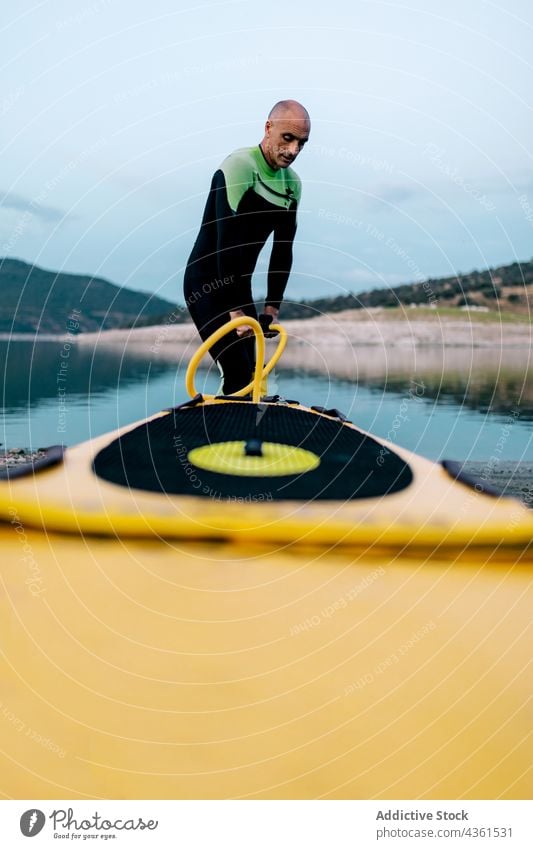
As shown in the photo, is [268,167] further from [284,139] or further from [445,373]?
[445,373]

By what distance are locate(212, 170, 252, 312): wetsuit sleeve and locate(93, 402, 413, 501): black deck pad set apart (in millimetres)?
571

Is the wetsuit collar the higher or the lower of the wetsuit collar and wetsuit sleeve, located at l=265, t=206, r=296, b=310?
the higher

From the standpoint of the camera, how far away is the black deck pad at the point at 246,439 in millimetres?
1084

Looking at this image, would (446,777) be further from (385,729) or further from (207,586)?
(207,586)

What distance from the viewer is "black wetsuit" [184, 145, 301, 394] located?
1931mm

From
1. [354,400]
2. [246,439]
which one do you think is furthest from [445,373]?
[246,439]

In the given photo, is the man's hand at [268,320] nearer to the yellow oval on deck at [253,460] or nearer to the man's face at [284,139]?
the man's face at [284,139]

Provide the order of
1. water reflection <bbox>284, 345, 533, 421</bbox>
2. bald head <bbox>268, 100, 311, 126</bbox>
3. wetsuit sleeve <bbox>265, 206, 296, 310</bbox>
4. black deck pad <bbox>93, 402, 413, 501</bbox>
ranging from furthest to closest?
1. water reflection <bbox>284, 345, 533, 421</bbox>
2. wetsuit sleeve <bbox>265, 206, 296, 310</bbox>
3. bald head <bbox>268, 100, 311, 126</bbox>
4. black deck pad <bbox>93, 402, 413, 501</bbox>
